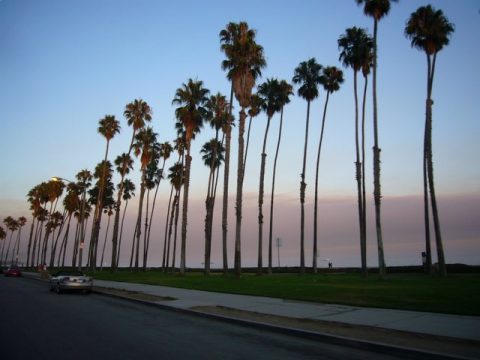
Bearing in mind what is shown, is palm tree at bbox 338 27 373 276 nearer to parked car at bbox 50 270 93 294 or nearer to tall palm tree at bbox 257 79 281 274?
tall palm tree at bbox 257 79 281 274

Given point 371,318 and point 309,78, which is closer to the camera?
point 371,318

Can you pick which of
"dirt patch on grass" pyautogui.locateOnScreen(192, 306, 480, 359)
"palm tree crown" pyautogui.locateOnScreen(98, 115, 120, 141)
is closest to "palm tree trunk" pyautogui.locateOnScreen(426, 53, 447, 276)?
"dirt patch on grass" pyautogui.locateOnScreen(192, 306, 480, 359)

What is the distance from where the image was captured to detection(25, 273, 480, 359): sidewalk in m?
8.71

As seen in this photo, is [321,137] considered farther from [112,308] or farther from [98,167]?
[98,167]

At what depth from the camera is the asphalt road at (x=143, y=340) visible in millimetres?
7832

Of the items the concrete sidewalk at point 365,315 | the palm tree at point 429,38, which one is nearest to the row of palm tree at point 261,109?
the palm tree at point 429,38

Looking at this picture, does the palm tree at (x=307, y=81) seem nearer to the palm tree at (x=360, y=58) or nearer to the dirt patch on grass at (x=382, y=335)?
the palm tree at (x=360, y=58)

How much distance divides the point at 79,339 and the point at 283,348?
4612mm

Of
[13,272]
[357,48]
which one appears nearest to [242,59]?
[357,48]

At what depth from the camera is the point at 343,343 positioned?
906cm

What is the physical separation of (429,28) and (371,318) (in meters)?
29.8

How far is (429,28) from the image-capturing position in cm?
3344

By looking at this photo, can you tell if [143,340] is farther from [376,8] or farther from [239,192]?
[376,8]

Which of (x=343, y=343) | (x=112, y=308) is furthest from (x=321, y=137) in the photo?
(x=343, y=343)
